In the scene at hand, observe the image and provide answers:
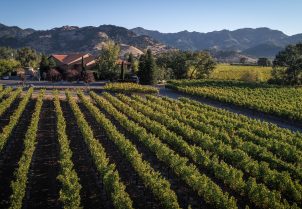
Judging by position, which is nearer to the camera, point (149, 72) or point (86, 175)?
point (86, 175)

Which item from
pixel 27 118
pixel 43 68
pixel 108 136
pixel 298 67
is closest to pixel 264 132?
pixel 108 136

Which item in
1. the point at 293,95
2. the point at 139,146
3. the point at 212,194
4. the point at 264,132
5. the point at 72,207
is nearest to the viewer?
the point at 72,207

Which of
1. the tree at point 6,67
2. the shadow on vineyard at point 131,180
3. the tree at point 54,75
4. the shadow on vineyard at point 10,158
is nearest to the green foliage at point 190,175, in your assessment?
the shadow on vineyard at point 131,180

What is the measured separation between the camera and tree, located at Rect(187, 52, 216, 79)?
73194 millimetres

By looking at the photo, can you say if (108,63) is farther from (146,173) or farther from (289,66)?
(146,173)

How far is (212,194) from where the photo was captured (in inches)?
578

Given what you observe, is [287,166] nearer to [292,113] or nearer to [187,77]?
[292,113]

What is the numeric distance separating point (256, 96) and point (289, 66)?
22.9 meters

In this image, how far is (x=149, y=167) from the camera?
57.9 feet

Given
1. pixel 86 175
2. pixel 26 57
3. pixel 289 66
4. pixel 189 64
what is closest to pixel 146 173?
pixel 86 175

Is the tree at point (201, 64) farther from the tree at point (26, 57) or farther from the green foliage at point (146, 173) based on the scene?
the green foliage at point (146, 173)

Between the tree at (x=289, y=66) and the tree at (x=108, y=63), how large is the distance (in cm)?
2970

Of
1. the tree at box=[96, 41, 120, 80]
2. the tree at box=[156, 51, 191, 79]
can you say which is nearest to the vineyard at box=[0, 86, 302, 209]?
the tree at box=[96, 41, 120, 80]

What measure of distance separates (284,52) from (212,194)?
6124 centimetres
